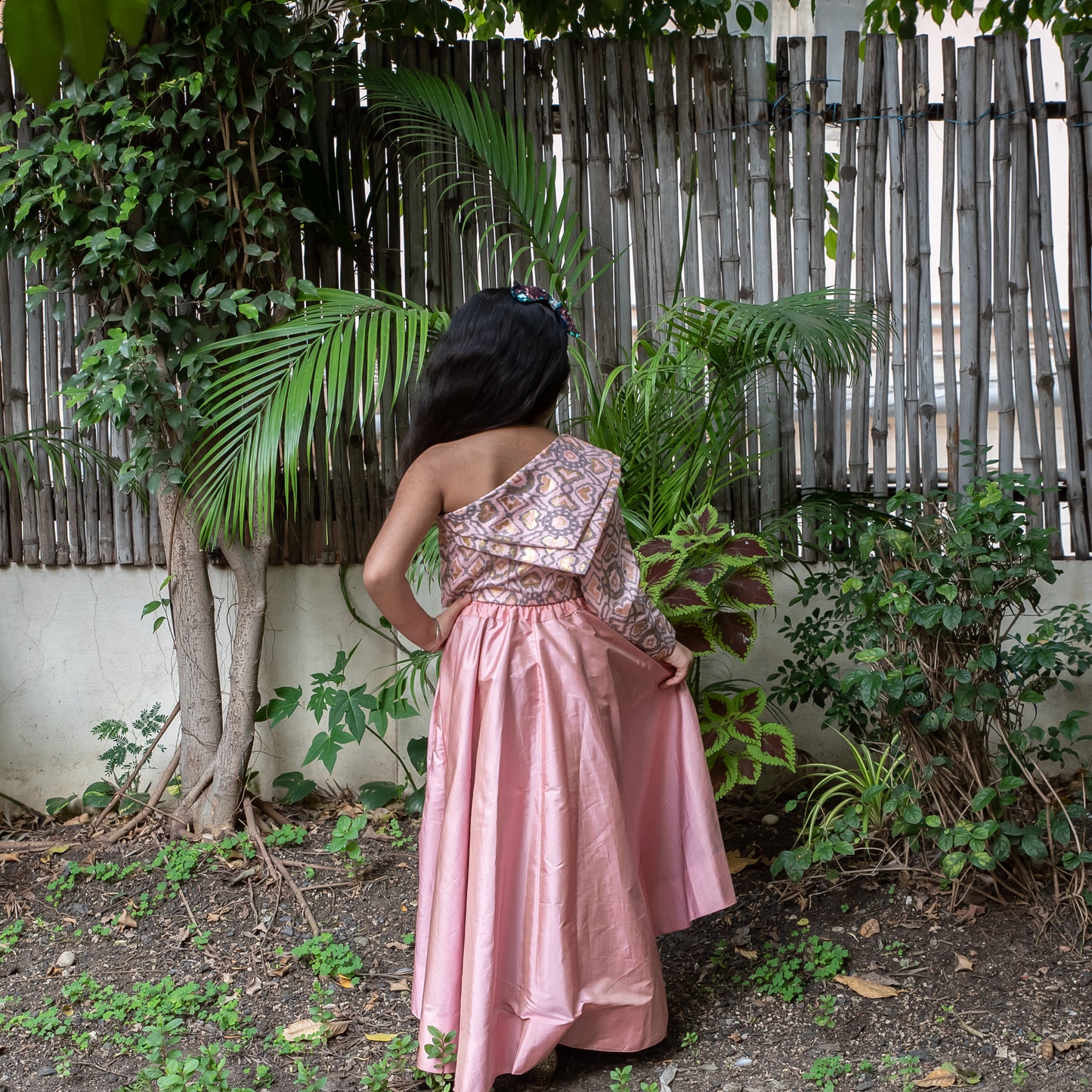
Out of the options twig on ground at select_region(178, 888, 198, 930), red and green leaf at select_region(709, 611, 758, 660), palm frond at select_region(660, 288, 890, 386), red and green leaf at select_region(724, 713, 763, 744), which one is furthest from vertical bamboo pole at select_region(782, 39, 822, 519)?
twig on ground at select_region(178, 888, 198, 930)

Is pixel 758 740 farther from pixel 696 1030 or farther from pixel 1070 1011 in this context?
pixel 1070 1011

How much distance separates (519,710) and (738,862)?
3.93 ft

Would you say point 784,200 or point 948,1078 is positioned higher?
point 784,200

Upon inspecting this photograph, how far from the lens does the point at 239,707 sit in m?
3.06

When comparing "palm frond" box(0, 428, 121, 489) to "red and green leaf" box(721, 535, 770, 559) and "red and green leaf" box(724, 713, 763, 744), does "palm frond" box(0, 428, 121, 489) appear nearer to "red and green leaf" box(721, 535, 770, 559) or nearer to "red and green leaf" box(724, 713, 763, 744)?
"red and green leaf" box(721, 535, 770, 559)

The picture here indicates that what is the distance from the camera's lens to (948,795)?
2.45 metres

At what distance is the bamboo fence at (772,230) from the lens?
3061 millimetres

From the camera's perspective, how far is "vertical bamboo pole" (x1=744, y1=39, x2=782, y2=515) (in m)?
3.05

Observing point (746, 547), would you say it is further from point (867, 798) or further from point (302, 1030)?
point (302, 1030)

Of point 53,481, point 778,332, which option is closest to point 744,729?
point 778,332

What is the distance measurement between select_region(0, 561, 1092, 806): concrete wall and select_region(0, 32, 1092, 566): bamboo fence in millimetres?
297

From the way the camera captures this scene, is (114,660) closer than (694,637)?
No

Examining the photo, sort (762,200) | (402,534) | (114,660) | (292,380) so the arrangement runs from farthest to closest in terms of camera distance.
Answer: (114,660), (762,200), (292,380), (402,534)

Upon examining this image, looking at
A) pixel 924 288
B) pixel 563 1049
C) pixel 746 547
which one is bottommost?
pixel 563 1049
